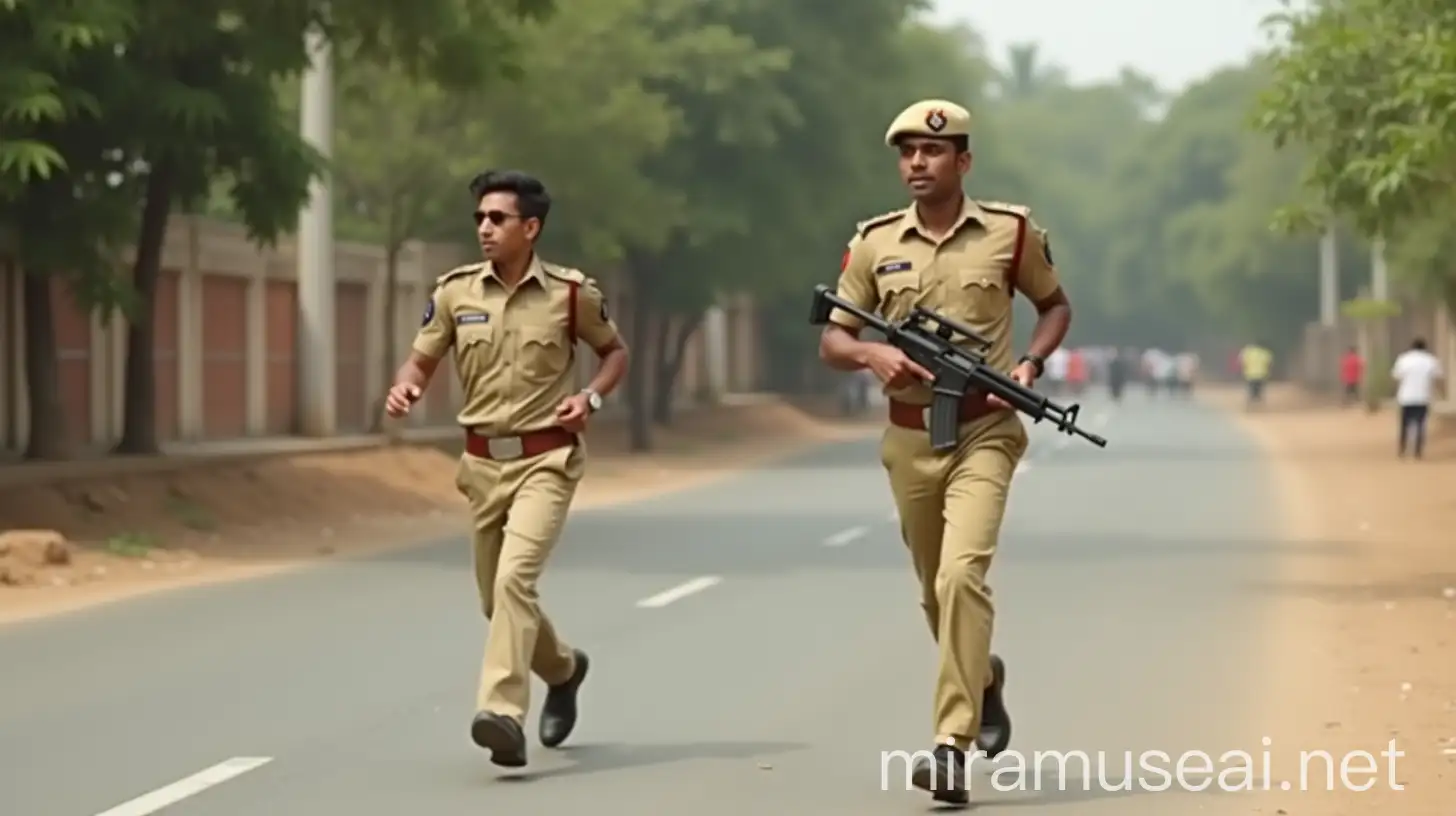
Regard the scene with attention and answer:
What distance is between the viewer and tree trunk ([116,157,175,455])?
79.6ft

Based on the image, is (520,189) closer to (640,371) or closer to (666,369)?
(640,371)

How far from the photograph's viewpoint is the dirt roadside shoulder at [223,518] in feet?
61.2

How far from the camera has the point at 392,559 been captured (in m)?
20.3

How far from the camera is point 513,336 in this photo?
9.33 m

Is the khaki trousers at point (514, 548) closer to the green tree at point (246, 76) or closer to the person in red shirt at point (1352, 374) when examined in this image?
the green tree at point (246, 76)

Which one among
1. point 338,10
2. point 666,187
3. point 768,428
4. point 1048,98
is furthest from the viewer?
point 1048,98

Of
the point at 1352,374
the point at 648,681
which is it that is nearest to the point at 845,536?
the point at 648,681

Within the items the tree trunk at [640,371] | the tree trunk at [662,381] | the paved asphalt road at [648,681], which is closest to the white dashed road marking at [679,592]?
the paved asphalt road at [648,681]

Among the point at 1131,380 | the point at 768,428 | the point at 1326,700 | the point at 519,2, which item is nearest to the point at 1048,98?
the point at 1131,380

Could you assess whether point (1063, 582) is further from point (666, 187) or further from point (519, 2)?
point (666, 187)

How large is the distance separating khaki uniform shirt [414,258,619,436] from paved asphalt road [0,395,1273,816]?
4.07 feet

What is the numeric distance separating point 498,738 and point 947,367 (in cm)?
193

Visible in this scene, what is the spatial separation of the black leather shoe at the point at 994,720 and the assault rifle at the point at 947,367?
3.27 feet

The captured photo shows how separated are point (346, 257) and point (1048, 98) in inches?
5374
